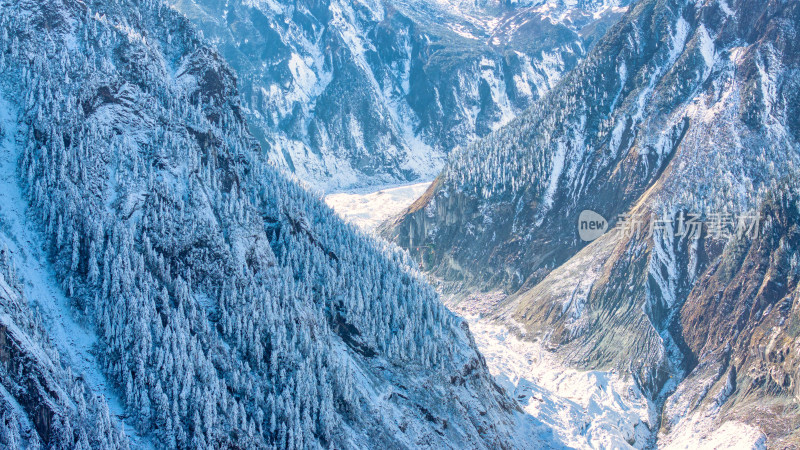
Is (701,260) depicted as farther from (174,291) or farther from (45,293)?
(45,293)

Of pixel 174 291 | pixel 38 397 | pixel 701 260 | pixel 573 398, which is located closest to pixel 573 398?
pixel 573 398

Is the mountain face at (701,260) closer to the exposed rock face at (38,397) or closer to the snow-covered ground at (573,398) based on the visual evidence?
the snow-covered ground at (573,398)

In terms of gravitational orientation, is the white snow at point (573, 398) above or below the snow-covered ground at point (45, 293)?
below

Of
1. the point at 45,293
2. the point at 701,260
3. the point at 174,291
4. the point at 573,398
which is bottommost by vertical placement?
the point at 573,398

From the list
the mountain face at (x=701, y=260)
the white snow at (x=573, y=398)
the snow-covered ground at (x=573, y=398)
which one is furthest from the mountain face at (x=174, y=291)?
the mountain face at (x=701, y=260)

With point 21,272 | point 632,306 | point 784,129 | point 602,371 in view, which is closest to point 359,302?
point 21,272

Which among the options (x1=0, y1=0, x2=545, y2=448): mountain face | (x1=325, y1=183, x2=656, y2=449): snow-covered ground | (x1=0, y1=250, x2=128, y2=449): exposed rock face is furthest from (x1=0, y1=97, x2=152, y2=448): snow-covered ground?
(x1=325, y1=183, x2=656, y2=449): snow-covered ground

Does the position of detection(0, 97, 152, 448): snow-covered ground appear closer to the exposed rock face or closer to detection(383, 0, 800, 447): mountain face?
the exposed rock face
